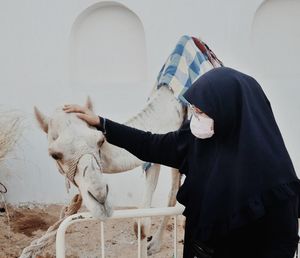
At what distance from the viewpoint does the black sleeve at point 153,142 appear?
1490mm

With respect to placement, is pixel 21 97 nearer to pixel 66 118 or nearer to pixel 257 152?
pixel 66 118

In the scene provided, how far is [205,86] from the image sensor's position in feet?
4.07

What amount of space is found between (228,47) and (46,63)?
1577 mm

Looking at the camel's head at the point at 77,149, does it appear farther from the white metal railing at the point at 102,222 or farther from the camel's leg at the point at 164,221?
the camel's leg at the point at 164,221

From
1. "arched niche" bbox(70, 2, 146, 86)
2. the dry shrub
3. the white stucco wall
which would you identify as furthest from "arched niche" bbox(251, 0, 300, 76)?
the dry shrub

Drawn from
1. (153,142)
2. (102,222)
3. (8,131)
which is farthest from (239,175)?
(8,131)

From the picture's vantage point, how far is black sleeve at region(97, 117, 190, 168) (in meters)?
1.49

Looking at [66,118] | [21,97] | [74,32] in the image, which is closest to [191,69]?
[66,118]

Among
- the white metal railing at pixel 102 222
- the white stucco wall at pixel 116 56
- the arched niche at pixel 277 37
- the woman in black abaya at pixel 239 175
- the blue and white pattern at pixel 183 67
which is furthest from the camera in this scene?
the arched niche at pixel 277 37

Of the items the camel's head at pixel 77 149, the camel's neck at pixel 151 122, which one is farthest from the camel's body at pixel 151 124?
the camel's head at pixel 77 149

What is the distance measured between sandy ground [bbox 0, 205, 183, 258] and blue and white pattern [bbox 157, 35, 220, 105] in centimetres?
118

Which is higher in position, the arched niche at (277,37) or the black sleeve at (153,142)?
the arched niche at (277,37)

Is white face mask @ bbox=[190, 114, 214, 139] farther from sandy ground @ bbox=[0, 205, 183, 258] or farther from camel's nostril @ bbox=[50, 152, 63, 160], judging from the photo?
sandy ground @ bbox=[0, 205, 183, 258]

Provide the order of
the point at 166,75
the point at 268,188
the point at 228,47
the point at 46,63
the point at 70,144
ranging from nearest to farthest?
1. the point at 268,188
2. the point at 70,144
3. the point at 166,75
4. the point at 228,47
5. the point at 46,63
